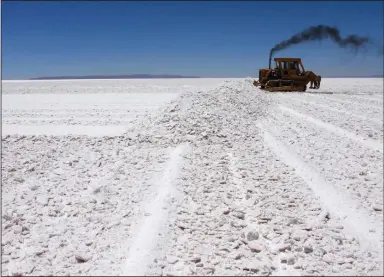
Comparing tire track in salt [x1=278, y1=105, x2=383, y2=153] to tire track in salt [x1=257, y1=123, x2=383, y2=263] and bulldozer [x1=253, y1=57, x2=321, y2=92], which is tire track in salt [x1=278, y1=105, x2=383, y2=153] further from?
bulldozer [x1=253, y1=57, x2=321, y2=92]

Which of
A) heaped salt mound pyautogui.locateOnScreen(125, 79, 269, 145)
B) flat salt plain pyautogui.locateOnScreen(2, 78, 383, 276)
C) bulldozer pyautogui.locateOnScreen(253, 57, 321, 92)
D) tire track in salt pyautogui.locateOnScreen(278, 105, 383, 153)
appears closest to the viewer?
flat salt plain pyautogui.locateOnScreen(2, 78, 383, 276)

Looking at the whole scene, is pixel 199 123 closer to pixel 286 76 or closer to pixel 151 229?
pixel 151 229

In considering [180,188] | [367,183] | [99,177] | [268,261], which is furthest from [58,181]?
[367,183]

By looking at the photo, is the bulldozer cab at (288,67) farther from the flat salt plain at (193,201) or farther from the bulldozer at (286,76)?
the flat salt plain at (193,201)

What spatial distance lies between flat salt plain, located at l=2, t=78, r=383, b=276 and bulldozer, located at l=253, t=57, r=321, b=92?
1387 cm

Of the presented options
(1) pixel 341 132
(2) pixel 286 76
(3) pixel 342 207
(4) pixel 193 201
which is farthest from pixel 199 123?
(2) pixel 286 76

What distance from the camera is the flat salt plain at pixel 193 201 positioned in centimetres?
373

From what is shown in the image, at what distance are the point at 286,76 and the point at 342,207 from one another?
19820 mm

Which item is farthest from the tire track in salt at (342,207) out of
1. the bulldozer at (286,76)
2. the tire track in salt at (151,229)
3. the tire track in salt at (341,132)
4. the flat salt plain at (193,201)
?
the bulldozer at (286,76)

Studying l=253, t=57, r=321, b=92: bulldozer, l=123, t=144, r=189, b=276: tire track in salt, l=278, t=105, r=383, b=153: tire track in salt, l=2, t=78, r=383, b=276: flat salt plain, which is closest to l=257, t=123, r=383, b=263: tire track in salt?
l=2, t=78, r=383, b=276: flat salt plain

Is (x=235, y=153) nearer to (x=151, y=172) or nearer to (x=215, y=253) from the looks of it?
(x=151, y=172)

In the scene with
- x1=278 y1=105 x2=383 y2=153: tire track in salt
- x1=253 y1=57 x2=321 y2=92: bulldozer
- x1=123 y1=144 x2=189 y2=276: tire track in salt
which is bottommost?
x1=123 y1=144 x2=189 y2=276: tire track in salt

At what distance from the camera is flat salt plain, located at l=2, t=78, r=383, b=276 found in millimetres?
3727

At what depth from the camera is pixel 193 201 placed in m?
5.10
